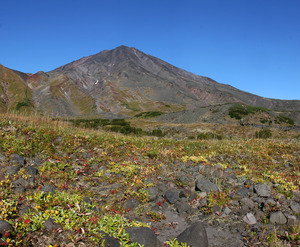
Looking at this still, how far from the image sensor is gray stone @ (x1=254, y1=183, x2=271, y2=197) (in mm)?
6723

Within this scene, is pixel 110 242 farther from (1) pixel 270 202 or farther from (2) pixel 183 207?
(1) pixel 270 202

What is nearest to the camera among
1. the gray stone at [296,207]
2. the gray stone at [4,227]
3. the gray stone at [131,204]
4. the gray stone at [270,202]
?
the gray stone at [4,227]

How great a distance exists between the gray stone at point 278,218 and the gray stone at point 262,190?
3.90ft

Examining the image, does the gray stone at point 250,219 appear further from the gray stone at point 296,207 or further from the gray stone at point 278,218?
the gray stone at point 296,207

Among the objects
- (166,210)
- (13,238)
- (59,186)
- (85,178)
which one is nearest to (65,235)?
(13,238)

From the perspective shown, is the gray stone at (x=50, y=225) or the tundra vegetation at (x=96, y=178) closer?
the gray stone at (x=50, y=225)

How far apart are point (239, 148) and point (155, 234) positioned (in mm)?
9913

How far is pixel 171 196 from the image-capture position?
21.6 feet

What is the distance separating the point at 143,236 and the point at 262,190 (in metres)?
4.32

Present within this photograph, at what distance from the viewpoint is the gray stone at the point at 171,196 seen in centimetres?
647

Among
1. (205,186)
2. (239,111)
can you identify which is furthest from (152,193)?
(239,111)

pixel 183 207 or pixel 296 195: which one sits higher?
pixel 296 195

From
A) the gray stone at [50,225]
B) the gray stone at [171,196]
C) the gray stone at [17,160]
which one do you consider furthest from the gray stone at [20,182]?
the gray stone at [171,196]

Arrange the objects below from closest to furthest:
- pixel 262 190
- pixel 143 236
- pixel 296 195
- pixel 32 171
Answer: pixel 143 236, pixel 296 195, pixel 262 190, pixel 32 171
